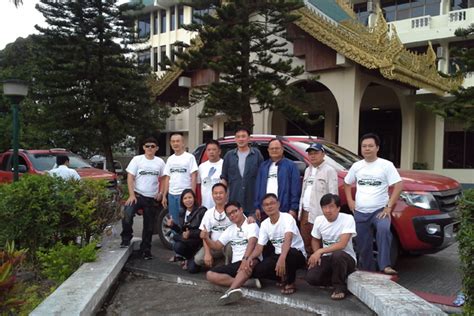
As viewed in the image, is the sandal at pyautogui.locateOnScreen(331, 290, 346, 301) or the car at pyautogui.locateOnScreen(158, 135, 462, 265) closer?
the sandal at pyautogui.locateOnScreen(331, 290, 346, 301)

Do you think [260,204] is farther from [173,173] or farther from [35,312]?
[35,312]

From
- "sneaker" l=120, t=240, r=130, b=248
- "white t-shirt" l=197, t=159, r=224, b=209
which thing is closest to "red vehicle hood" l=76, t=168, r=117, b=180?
"sneaker" l=120, t=240, r=130, b=248

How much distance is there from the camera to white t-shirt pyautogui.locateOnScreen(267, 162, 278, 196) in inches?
204

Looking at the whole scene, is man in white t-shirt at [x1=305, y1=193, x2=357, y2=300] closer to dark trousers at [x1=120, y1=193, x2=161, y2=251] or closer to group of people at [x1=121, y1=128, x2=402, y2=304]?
group of people at [x1=121, y1=128, x2=402, y2=304]

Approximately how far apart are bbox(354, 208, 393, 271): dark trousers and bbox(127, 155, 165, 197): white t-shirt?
2701 mm

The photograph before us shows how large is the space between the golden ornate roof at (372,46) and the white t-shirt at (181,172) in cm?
823

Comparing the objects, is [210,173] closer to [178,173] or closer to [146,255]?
[178,173]

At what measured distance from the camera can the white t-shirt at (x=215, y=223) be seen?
5238 millimetres

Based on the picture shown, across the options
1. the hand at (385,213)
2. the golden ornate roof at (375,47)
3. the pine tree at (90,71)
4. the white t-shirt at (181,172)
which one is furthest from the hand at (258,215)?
the pine tree at (90,71)

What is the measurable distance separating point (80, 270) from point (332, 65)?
11140 mm

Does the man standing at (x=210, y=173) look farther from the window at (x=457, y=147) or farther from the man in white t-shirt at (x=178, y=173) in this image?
the window at (x=457, y=147)

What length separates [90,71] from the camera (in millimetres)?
17453

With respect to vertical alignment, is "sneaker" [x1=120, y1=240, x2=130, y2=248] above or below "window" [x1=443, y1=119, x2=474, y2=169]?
below

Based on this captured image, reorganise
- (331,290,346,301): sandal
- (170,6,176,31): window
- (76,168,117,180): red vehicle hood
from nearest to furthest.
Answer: (331,290,346,301): sandal < (76,168,117,180): red vehicle hood < (170,6,176,31): window
